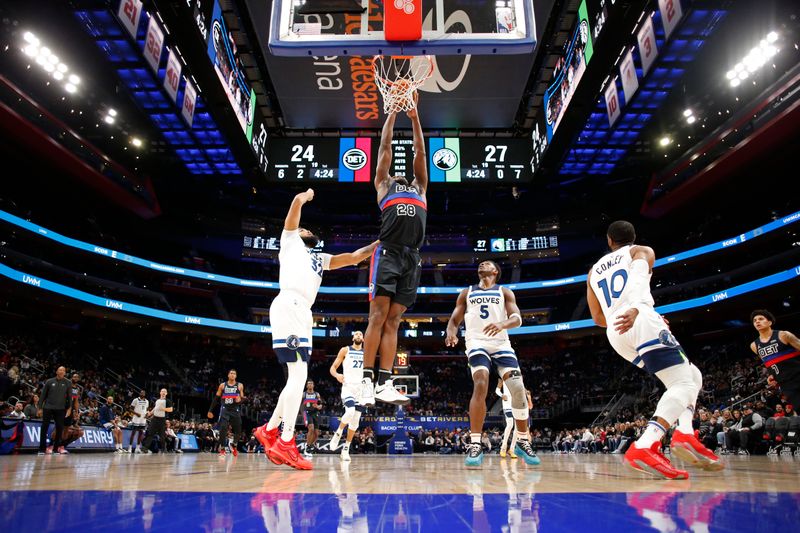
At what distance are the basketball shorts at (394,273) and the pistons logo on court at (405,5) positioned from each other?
283cm

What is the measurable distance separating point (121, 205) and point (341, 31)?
2600 cm

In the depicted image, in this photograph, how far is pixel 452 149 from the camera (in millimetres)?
14898

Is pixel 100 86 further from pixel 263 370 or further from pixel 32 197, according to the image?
pixel 263 370

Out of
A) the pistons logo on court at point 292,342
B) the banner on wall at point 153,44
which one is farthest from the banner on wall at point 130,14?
the pistons logo on court at point 292,342

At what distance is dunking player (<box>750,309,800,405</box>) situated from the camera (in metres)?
6.15

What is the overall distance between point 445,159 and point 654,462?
12399mm

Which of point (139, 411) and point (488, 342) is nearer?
point (488, 342)

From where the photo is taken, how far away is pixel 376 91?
50.2 ft

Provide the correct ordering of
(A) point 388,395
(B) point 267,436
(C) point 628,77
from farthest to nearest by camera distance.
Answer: (C) point 628,77 < (B) point 267,436 < (A) point 388,395

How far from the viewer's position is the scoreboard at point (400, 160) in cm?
1452

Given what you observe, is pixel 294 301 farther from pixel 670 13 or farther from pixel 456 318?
pixel 670 13

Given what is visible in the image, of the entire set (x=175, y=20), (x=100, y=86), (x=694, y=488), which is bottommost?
(x=694, y=488)

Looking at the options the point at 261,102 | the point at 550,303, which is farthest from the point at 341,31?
the point at 550,303

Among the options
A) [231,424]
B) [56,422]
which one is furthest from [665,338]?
[56,422]
